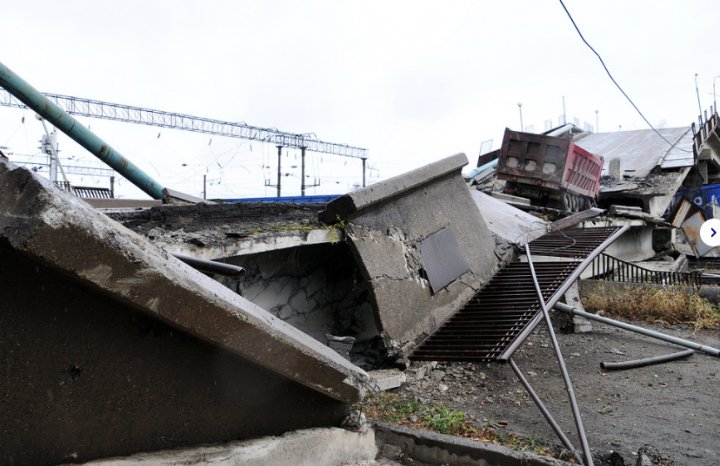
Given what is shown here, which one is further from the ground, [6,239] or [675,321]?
[6,239]

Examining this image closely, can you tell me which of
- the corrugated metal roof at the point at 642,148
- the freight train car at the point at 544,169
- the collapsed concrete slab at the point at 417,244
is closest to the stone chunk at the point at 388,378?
the collapsed concrete slab at the point at 417,244

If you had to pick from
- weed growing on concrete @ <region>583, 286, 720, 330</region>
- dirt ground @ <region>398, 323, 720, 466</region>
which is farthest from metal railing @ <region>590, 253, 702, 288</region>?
dirt ground @ <region>398, 323, 720, 466</region>

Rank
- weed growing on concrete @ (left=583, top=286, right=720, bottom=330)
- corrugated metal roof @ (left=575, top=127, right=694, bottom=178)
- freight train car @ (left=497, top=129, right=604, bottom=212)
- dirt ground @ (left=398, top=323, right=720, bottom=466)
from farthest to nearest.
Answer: corrugated metal roof @ (left=575, top=127, right=694, bottom=178) → freight train car @ (left=497, top=129, right=604, bottom=212) → weed growing on concrete @ (left=583, top=286, right=720, bottom=330) → dirt ground @ (left=398, top=323, right=720, bottom=466)

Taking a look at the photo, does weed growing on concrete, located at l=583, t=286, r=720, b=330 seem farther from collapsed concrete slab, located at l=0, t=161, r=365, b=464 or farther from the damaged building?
collapsed concrete slab, located at l=0, t=161, r=365, b=464

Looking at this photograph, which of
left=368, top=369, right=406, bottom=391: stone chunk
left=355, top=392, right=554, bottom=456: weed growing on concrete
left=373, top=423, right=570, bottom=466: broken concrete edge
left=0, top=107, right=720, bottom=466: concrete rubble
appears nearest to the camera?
left=0, top=107, right=720, bottom=466: concrete rubble

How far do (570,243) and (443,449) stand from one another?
16.2 ft

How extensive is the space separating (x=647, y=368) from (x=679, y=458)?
2554 mm

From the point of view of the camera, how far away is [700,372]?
5.64 meters

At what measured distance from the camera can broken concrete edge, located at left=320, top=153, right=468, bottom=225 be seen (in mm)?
5199

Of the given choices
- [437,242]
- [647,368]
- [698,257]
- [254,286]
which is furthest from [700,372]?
[698,257]

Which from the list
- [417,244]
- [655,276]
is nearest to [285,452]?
[417,244]

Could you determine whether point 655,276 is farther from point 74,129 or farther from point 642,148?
point 642,148

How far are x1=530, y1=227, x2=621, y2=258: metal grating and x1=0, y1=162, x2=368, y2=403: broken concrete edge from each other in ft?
17.8

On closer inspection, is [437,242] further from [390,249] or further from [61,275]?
[61,275]
